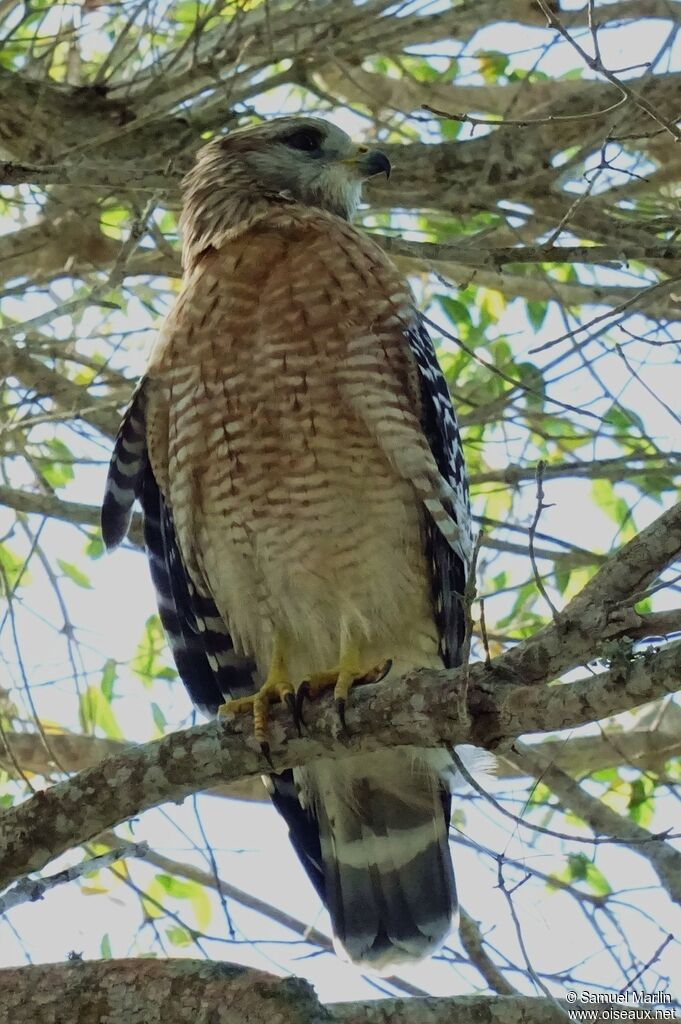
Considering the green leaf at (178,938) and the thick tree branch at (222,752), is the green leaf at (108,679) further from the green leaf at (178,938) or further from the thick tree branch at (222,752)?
the thick tree branch at (222,752)

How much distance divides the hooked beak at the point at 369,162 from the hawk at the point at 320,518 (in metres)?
0.41

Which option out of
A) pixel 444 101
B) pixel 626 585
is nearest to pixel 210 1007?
pixel 626 585

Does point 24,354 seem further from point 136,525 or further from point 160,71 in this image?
point 160,71

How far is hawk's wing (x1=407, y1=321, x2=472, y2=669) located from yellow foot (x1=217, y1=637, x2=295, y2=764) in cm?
55

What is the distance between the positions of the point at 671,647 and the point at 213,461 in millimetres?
2111

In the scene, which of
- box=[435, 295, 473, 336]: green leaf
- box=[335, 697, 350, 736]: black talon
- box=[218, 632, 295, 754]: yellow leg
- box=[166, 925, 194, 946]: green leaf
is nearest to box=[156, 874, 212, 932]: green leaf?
box=[166, 925, 194, 946]: green leaf

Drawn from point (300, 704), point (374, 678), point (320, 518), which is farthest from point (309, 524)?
point (300, 704)

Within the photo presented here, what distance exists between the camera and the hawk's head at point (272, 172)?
522 cm

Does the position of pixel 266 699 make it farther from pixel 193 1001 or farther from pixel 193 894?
pixel 193 894

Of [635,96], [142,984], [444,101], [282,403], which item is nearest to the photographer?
[142,984]

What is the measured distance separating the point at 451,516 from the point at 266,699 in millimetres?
864

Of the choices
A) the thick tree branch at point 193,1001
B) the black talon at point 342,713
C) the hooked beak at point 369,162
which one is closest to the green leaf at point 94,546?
the hooked beak at point 369,162

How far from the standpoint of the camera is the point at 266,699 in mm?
4129

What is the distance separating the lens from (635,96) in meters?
3.90
